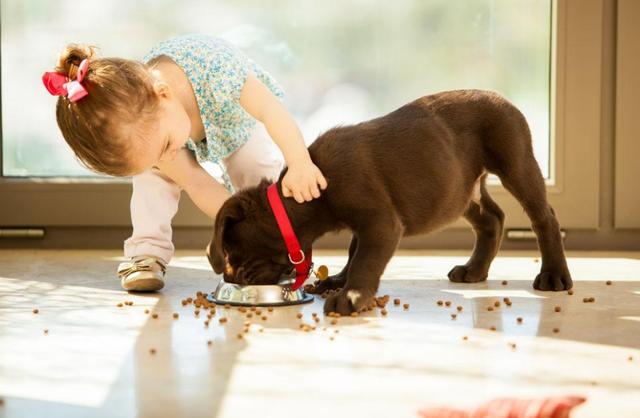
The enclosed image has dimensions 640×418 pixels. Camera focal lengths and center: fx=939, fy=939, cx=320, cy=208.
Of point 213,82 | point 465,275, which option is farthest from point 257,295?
point 465,275

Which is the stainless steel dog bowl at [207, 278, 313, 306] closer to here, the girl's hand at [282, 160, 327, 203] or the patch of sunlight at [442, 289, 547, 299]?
the girl's hand at [282, 160, 327, 203]

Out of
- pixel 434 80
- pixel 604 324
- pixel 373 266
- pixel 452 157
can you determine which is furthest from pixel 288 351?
pixel 434 80

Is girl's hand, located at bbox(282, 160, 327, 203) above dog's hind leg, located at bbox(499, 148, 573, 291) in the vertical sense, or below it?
above

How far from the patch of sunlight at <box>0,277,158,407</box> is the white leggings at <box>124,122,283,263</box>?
243 millimetres

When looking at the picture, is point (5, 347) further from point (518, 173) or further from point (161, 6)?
point (161, 6)

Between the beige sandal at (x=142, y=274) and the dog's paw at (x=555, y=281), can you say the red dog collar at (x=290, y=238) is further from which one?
the dog's paw at (x=555, y=281)

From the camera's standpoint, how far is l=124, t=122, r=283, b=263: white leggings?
3.17 metres

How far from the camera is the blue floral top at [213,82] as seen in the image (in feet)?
9.74

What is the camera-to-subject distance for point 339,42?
416cm

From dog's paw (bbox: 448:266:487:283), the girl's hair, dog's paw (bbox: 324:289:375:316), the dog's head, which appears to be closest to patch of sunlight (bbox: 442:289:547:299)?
dog's paw (bbox: 448:266:487:283)

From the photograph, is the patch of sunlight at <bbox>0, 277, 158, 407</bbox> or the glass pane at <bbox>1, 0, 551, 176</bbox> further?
the glass pane at <bbox>1, 0, 551, 176</bbox>

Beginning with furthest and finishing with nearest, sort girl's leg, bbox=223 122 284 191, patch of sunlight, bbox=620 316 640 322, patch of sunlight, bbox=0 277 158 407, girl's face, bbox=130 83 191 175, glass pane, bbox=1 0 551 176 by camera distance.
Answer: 1. glass pane, bbox=1 0 551 176
2. girl's leg, bbox=223 122 284 191
3. girl's face, bbox=130 83 191 175
4. patch of sunlight, bbox=620 316 640 322
5. patch of sunlight, bbox=0 277 158 407

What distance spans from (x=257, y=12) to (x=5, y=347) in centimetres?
237

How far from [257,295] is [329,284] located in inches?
13.1
